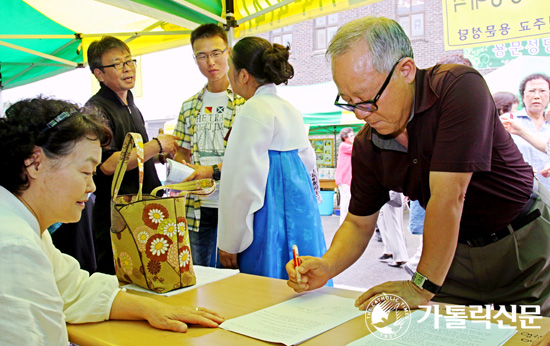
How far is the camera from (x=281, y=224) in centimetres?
183

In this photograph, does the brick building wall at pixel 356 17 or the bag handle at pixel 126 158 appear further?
the brick building wall at pixel 356 17

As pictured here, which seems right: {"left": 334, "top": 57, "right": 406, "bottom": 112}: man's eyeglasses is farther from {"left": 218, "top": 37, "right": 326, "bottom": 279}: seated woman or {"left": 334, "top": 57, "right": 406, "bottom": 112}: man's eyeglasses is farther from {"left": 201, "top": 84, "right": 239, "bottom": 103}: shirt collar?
{"left": 201, "top": 84, "right": 239, "bottom": 103}: shirt collar

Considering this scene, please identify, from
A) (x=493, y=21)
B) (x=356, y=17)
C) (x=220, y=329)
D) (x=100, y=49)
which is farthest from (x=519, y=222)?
(x=356, y=17)

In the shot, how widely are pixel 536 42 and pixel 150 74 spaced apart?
10124mm

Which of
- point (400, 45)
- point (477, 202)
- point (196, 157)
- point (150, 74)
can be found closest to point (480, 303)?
point (477, 202)

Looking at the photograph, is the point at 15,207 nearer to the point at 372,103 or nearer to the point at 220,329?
the point at 220,329

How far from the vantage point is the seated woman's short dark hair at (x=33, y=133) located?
1005 mm

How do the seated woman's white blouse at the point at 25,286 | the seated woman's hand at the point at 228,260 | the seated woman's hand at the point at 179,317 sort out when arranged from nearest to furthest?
the seated woman's white blouse at the point at 25,286 < the seated woman's hand at the point at 179,317 < the seated woman's hand at the point at 228,260

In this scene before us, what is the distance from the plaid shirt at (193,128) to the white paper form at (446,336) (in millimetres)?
1406

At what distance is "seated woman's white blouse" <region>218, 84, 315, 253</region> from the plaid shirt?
1.32 ft

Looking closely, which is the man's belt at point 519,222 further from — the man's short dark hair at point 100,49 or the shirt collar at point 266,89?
the man's short dark hair at point 100,49

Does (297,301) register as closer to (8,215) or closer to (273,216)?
(273,216)

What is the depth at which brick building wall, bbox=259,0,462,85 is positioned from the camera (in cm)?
1456

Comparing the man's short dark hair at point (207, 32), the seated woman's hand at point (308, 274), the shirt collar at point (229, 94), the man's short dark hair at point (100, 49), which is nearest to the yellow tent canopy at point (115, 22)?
the man's short dark hair at point (100, 49)
